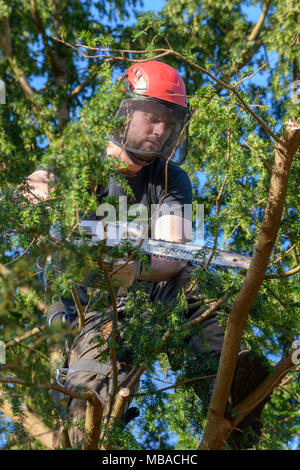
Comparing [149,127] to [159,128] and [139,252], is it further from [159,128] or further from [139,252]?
[139,252]

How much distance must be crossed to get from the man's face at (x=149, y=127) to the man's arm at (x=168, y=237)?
54 centimetres

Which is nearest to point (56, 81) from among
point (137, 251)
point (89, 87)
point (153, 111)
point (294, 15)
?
point (89, 87)

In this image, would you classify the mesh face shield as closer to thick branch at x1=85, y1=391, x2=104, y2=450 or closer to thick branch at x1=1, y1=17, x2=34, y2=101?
thick branch at x1=85, y1=391, x2=104, y2=450

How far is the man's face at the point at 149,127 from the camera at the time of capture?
16.4ft

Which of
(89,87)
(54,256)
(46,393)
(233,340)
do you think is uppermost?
(89,87)

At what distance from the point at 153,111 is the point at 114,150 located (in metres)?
0.40

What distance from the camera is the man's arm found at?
470 cm

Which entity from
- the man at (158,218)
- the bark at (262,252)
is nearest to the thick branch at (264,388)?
the man at (158,218)

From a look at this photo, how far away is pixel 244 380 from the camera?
4.07 metres

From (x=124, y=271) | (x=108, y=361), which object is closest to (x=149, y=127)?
(x=124, y=271)

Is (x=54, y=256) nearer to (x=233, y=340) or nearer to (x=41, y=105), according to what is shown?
(x=233, y=340)

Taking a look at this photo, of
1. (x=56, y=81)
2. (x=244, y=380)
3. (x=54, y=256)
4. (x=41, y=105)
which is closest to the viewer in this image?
(x=54, y=256)

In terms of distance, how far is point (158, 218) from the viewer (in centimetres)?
494

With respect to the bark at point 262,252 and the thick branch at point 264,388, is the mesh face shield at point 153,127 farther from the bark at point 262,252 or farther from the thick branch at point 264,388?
the thick branch at point 264,388
